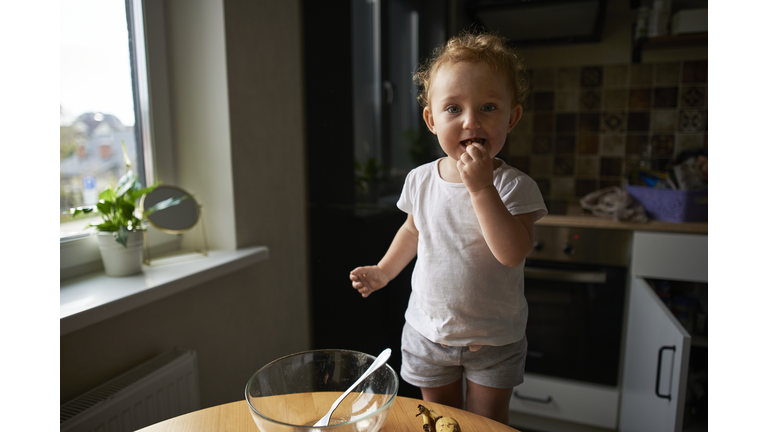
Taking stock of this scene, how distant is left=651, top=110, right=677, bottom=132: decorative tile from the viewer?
163cm

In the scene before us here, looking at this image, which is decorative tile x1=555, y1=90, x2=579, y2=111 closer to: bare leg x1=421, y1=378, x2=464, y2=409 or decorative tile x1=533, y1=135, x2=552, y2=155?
decorative tile x1=533, y1=135, x2=552, y2=155

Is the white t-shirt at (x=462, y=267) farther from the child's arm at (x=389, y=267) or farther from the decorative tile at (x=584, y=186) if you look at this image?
the decorative tile at (x=584, y=186)

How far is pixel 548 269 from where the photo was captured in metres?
1.38

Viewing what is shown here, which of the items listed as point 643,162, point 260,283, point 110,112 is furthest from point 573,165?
point 110,112

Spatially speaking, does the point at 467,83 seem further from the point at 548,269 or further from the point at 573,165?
the point at 573,165

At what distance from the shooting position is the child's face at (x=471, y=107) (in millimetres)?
531

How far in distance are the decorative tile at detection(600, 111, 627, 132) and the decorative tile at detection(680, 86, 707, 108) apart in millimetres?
191

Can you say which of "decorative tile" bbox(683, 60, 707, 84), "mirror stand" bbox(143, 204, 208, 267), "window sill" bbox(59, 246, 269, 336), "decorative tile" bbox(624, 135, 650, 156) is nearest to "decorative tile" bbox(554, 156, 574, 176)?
"decorative tile" bbox(624, 135, 650, 156)

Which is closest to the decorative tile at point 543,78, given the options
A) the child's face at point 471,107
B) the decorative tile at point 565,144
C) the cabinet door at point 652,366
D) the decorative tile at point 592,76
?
the decorative tile at point 592,76

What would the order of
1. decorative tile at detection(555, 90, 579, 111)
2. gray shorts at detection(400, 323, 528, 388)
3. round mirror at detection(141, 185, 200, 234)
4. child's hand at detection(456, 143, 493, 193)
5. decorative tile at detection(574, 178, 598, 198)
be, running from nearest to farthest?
1. child's hand at detection(456, 143, 493, 193)
2. gray shorts at detection(400, 323, 528, 388)
3. round mirror at detection(141, 185, 200, 234)
4. decorative tile at detection(555, 90, 579, 111)
5. decorative tile at detection(574, 178, 598, 198)

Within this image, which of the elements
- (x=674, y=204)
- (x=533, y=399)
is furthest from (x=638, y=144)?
(x=533, y=399)

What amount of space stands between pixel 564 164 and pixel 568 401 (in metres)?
0.89

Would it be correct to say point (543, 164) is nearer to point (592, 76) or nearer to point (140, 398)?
point (592, 76)
